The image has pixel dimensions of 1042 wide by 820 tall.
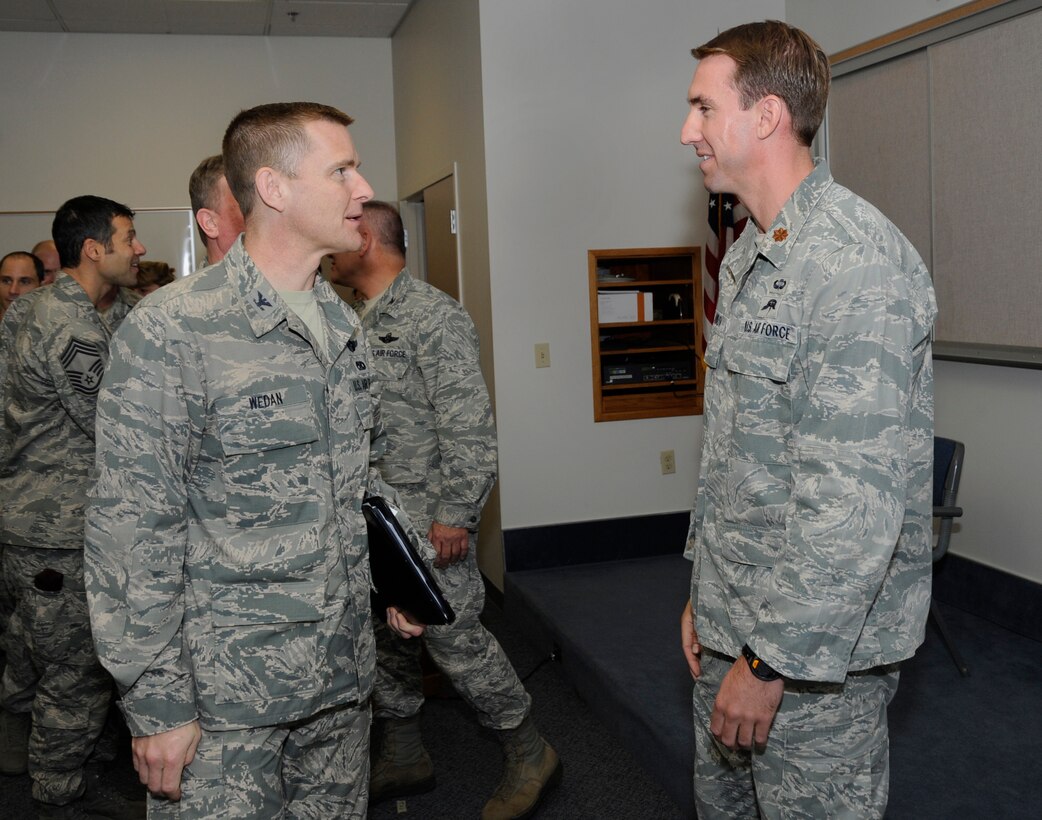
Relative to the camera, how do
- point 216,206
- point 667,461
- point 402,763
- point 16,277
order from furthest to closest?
point 667,461 → point 16,277 → point 402,763 → point 216,206

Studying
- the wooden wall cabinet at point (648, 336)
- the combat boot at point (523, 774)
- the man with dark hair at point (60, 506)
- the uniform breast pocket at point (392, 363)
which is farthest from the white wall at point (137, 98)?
the combat boot at point (523, 774)

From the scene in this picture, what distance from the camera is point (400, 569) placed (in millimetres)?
1804

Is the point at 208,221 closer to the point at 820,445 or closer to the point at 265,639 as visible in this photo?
the point at 265,639

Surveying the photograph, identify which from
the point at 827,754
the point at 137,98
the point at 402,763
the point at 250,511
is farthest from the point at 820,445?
the point at 137,98

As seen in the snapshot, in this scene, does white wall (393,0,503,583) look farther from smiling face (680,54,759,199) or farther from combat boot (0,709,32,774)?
smiling face (680,54,759,199)

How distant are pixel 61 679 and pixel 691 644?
1982 millimetres

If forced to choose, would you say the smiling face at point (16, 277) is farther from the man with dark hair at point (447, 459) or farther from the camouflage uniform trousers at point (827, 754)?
the camouflage uniform trousers at point (827, 754)

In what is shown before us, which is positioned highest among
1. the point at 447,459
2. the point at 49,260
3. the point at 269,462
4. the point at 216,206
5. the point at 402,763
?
the point at 49,260

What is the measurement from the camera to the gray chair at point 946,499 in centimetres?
321

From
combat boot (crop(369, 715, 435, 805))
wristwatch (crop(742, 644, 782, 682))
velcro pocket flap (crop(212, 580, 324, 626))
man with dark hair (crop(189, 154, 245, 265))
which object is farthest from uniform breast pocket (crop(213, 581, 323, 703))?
combat boot (crop(369, 715, 435, 805))

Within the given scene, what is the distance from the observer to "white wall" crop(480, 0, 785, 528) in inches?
184

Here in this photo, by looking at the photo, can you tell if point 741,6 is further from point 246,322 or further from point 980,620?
point 246,322

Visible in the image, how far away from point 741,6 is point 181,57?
12.1 feet

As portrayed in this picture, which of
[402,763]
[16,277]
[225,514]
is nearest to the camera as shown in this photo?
[225,514]
